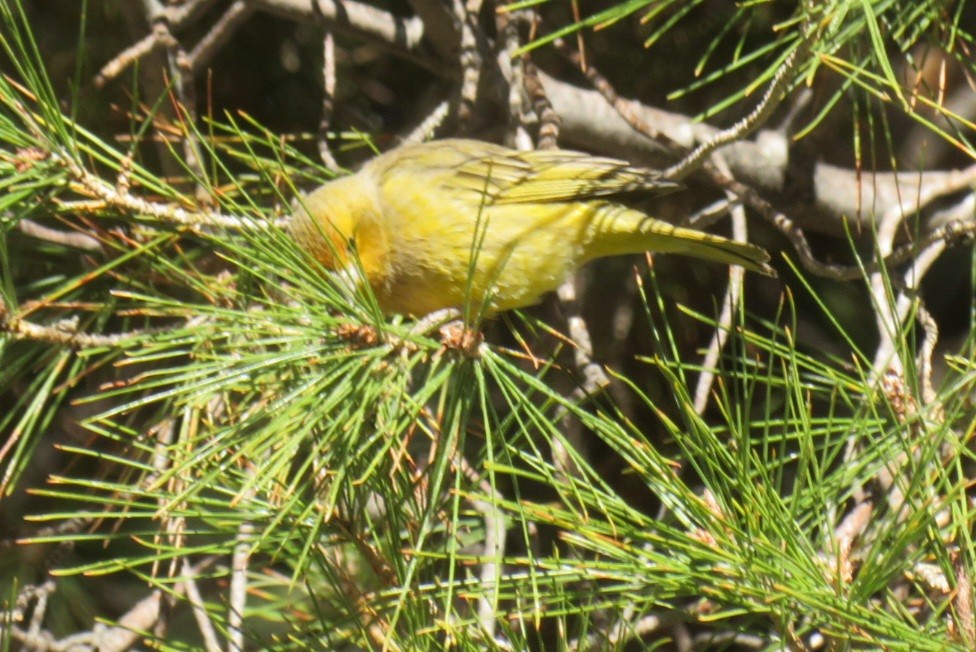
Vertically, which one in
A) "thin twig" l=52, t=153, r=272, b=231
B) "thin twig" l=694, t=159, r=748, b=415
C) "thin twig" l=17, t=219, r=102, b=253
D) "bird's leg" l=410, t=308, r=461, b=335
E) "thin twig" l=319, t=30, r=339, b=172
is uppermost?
"thin twig" l=319, t=30, r=339, b=172

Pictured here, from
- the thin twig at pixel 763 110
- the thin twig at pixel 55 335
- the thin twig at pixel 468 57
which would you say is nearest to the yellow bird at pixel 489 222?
the thin twig at pixel 468 57

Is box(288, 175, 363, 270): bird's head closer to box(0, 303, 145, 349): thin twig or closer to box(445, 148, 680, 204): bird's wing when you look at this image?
box(445, 148, 680, 204): bird's wing

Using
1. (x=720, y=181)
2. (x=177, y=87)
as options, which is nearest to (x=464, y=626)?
(x=720, y=181)

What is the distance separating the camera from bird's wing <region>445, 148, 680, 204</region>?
2.96 m

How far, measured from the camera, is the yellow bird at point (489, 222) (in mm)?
2789

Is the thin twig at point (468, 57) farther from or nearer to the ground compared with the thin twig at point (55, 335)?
farther from the ground

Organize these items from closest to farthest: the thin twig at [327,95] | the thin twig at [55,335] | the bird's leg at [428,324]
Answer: the bird's leg at [428,324] → the thin twig at [55,335] → the thin twig at [327,95]

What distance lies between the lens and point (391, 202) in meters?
2.90

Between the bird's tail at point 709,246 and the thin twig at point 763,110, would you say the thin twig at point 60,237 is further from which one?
the thin twig at point 763,110

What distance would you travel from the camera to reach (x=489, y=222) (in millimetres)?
2779

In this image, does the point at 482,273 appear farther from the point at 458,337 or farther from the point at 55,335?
the point at 55,335

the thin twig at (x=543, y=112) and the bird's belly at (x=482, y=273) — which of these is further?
the thin twig at (x=543, y=112)

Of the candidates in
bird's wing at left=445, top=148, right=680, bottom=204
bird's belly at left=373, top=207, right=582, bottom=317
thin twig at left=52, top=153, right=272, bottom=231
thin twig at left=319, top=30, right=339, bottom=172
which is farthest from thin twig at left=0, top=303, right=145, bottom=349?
bird's wing at left=445, top=148, right=680, bottom=204

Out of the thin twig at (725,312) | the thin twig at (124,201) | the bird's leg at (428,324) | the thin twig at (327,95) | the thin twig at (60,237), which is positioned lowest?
the thin twig at (725,312)
